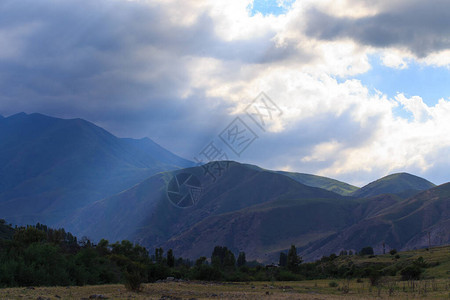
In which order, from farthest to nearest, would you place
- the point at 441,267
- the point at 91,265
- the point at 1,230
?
the point at 1,230 → the point at 441,267 → the point at 91,265

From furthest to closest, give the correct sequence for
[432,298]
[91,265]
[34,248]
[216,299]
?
[91,265], [34,248], [432,298], [216,299]

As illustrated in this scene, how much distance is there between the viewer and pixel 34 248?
38.7 m

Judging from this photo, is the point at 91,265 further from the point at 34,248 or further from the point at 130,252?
the point at 130,252

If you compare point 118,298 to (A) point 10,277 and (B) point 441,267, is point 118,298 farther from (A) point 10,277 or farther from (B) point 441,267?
(B) point 441,267

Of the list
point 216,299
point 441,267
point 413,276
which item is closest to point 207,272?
point 413,276

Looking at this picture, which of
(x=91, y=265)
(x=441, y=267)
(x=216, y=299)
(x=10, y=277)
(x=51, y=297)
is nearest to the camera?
(x=51, y=297)

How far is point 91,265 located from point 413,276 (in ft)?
116

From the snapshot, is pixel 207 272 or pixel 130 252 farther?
pixel 130 252

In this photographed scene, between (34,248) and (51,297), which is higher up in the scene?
(34,248)

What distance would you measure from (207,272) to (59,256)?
2627cm

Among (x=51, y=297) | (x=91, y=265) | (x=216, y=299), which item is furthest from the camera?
(x=91, y=265)

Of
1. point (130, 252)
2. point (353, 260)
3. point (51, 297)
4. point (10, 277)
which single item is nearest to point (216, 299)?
point (51, 297)

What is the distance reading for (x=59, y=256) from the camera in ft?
131

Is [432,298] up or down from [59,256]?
down
